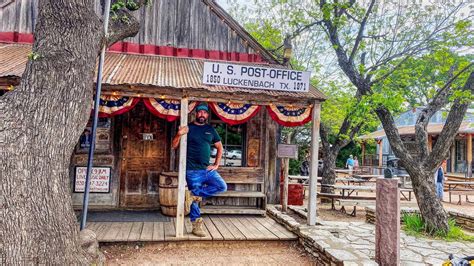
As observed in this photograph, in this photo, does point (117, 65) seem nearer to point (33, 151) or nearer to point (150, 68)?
point (150, 68)

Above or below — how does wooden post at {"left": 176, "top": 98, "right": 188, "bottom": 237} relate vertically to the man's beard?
below

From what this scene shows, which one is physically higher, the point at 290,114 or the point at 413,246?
the point at 290,114

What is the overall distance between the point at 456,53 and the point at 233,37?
517 cm

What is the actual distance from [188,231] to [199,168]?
1.23 m

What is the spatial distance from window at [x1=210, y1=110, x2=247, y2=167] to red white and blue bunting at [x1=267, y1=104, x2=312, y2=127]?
193 cm

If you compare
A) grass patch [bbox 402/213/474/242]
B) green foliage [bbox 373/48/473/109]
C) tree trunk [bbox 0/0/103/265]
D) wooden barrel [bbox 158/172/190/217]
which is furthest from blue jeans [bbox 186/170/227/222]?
grass patch [bbox 402/213/474/242]

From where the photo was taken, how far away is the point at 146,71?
6.39m

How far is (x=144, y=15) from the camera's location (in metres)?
7.98

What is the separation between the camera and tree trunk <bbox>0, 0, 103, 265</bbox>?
340 centimetres

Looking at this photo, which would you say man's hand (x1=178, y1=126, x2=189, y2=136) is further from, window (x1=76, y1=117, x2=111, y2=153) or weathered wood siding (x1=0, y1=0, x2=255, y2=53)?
weathered wood siding (x1=0, y1=0, x2=255, y2=53)

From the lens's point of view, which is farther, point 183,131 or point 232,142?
point 232,142

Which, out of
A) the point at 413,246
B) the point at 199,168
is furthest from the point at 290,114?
the point at 413,246

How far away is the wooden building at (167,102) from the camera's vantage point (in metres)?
5.81

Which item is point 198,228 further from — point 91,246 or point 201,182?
point 91,246
